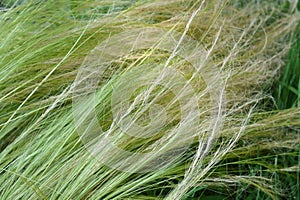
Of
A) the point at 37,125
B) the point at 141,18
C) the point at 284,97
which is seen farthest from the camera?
the point at 284,97

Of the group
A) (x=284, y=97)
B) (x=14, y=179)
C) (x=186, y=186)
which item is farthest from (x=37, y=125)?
(x=284, y=97)

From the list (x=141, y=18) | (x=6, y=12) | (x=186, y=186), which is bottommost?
(x=186, y=186)

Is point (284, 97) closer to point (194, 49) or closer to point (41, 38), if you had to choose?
point (194, 49)

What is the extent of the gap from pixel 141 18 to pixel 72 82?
0.27m

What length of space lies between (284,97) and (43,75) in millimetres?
783

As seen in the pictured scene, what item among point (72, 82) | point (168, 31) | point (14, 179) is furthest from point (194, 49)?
point (14, 179)

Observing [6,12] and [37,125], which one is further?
[6,12]

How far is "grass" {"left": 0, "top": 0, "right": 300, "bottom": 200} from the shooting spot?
3.64ft

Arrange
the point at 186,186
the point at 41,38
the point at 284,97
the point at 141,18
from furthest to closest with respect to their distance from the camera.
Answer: the point at 284,97 → the point at 141,18 → the point at 41,38 → the point at 186,186

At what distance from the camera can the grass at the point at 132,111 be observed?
1.11 meters

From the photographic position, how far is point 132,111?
4.00ft

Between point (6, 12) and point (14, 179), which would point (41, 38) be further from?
point (14, 179)

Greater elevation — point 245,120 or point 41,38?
point 41,38

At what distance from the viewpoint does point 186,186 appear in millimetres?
1058
